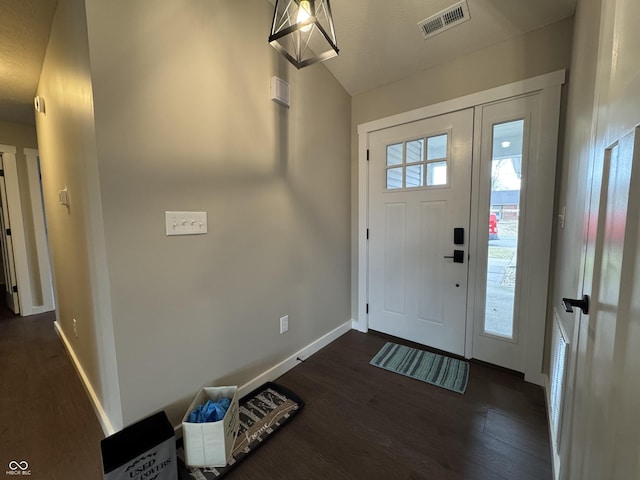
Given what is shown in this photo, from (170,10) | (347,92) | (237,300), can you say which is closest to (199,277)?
(237,300)

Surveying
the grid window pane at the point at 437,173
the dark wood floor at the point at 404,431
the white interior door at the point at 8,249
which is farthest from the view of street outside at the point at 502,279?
the white interior door at the point at 8,249

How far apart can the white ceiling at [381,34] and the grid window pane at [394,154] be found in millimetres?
596

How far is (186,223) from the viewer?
1448 mm

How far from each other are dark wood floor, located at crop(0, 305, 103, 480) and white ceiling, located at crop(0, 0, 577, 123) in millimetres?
2496

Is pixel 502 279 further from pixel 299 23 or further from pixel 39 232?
pixel 39 232

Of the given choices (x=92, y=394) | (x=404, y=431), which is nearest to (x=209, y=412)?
(x=92, y=394)

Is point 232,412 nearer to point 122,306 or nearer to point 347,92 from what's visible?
point 122,306

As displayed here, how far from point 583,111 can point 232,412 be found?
7.64ft

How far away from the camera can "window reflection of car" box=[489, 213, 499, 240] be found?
2.03 m

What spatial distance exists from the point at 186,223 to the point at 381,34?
2.06 m

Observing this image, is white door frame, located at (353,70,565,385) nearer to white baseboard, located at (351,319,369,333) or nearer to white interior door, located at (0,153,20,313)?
Result: white baseboard, located at (351,319,369,333)

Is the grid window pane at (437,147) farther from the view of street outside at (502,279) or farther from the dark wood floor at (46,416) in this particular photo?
the dark wood floor at (46,416)

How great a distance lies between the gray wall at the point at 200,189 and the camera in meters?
1.21

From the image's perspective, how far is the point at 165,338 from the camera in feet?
4.61
